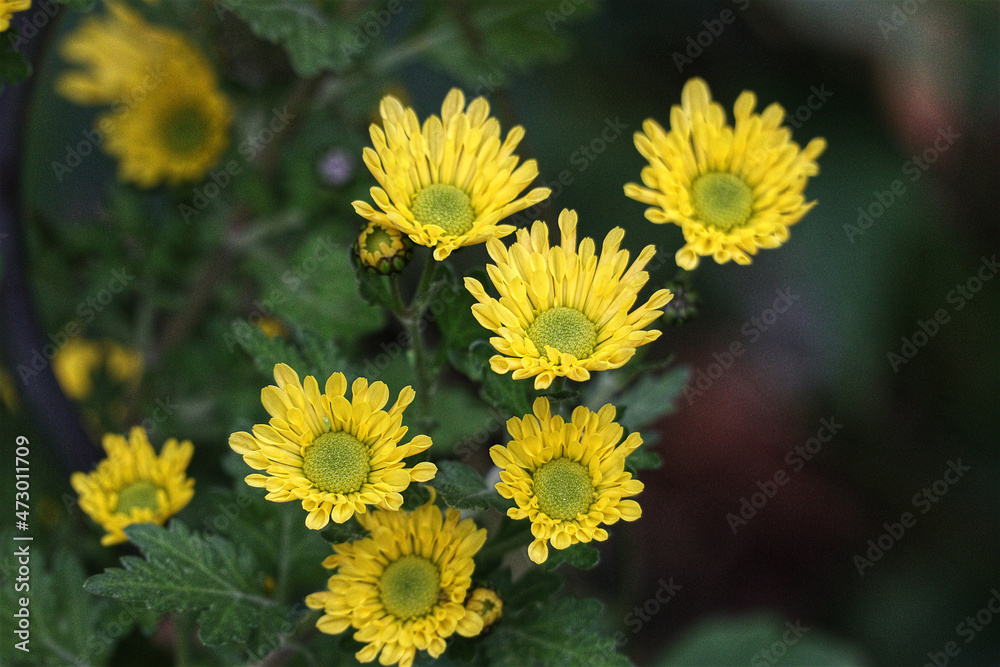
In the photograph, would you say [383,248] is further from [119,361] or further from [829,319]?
[829,319]

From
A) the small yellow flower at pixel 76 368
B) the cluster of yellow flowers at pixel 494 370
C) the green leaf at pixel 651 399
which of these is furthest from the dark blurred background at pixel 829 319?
the cluster of yellow flowers at pixel 494 370

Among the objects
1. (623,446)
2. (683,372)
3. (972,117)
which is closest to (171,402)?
(683,372)

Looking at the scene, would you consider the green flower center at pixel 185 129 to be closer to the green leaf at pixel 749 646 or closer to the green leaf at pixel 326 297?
the green leaf at pixel 326 297

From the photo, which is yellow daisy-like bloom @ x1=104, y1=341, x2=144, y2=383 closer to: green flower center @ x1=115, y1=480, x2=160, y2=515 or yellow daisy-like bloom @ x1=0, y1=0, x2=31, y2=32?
green flower center @ x1=115, y1=480, x2=160, y2=515

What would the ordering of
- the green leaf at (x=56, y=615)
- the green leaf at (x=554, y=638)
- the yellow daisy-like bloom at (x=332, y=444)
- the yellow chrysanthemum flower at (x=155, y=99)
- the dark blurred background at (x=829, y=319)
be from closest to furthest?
1. the yellow daisy-like bloom at (x=332, y=444)
2. the green leaf at (x=554, y=638)
3. the green leaf at (x=56, y=615)
4. the yellow chrysanthemum flower at (x=155, y=99)
5. the dark blurred background at (x=829, y=319)

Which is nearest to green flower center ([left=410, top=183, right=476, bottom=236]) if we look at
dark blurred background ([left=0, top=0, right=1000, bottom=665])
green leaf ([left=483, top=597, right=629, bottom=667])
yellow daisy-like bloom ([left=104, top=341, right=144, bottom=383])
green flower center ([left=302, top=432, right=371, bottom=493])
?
green flower center ([left=302, top=432, right=371, bottom=493])

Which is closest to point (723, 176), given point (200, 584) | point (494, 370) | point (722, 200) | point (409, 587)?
point (722, 200)

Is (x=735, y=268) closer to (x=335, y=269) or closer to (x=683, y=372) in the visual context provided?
(x=683, y=372)
